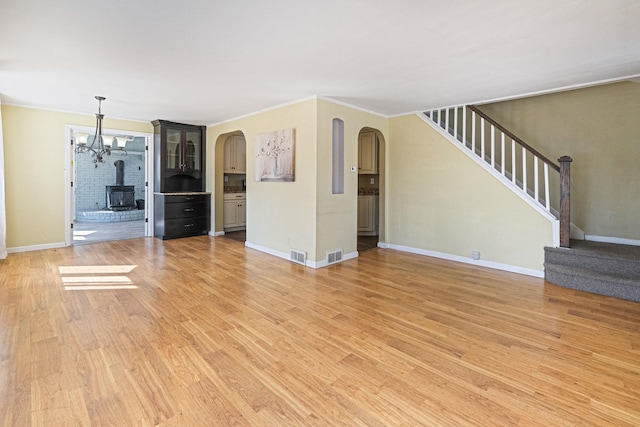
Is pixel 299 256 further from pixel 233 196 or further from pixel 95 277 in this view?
pixel 233 196

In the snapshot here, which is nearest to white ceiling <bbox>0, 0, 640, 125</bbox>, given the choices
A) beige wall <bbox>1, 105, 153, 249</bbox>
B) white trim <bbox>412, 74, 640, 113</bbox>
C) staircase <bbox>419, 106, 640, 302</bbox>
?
white trim <bbox>412, 74, 640, 113</bbox>

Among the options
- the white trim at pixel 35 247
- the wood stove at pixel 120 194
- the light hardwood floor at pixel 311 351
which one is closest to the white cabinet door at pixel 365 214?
the light hardwood floor at pixel 311 351

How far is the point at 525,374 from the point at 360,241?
14.8 feet

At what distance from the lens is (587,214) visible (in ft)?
15.6

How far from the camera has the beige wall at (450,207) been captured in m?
4.31

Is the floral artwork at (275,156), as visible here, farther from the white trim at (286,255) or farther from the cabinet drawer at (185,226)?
the cabinet drawer at (185,226)

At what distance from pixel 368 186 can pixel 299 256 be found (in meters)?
3.04

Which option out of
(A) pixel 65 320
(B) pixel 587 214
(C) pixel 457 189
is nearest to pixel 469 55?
(C) pixel 457 189

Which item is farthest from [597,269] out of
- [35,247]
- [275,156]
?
[35,247]

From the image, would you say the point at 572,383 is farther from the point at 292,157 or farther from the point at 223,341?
the point at 292,157

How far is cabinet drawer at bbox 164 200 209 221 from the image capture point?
644 cm

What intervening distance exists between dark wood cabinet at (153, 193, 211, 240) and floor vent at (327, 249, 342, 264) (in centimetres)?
356

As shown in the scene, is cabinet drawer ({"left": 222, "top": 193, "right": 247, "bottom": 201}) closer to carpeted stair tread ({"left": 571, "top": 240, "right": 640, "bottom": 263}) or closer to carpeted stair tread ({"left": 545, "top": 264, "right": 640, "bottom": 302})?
carpeted stair tread ({"left": 545, "top": 264, "right": 640, "bottom": 302})

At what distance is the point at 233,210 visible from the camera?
746 cm
